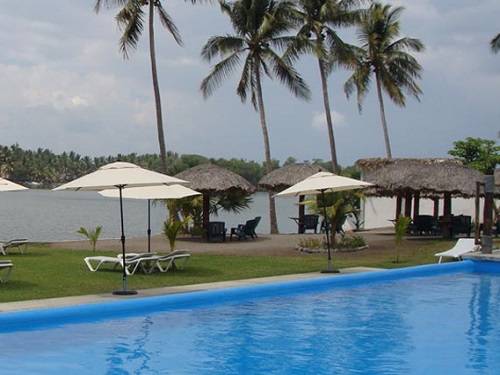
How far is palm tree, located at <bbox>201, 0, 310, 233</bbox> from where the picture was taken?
30.1m

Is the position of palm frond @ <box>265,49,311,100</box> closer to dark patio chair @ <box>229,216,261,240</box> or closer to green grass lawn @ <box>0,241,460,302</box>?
dark patio chair @ <box>229,216,261,240</box>

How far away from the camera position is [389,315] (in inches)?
456

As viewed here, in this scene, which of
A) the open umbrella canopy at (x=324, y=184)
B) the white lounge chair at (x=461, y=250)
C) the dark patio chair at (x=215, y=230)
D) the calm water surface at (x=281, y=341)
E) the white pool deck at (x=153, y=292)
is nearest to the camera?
the calm water surface at (x=281, y=341)

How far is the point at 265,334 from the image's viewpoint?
32.8 ft

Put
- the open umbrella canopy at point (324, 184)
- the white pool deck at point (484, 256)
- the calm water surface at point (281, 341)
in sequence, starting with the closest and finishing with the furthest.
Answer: the calm water surface at point (281, 341) < the open umbrella canopy at point (324, 184) < the white pool deck at point (484, 256)

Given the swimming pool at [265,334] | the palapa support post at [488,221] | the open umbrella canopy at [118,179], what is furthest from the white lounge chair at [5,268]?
the palapa support post at [488,221]

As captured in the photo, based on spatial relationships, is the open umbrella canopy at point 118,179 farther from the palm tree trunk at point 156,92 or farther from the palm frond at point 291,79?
the palm frond at point 291,79

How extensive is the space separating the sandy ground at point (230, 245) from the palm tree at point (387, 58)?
14.6m

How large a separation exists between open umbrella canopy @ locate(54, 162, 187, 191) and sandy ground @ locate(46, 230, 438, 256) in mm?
7560

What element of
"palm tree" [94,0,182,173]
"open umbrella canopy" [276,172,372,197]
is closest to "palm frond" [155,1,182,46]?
"palm tree" [94,0,182,173]

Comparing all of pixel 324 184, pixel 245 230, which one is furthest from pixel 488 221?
pixel 245 230

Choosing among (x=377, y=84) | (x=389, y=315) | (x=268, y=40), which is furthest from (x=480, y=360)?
(x=377, y=84)

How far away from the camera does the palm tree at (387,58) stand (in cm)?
3644

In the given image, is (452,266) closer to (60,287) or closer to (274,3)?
(60,287)
